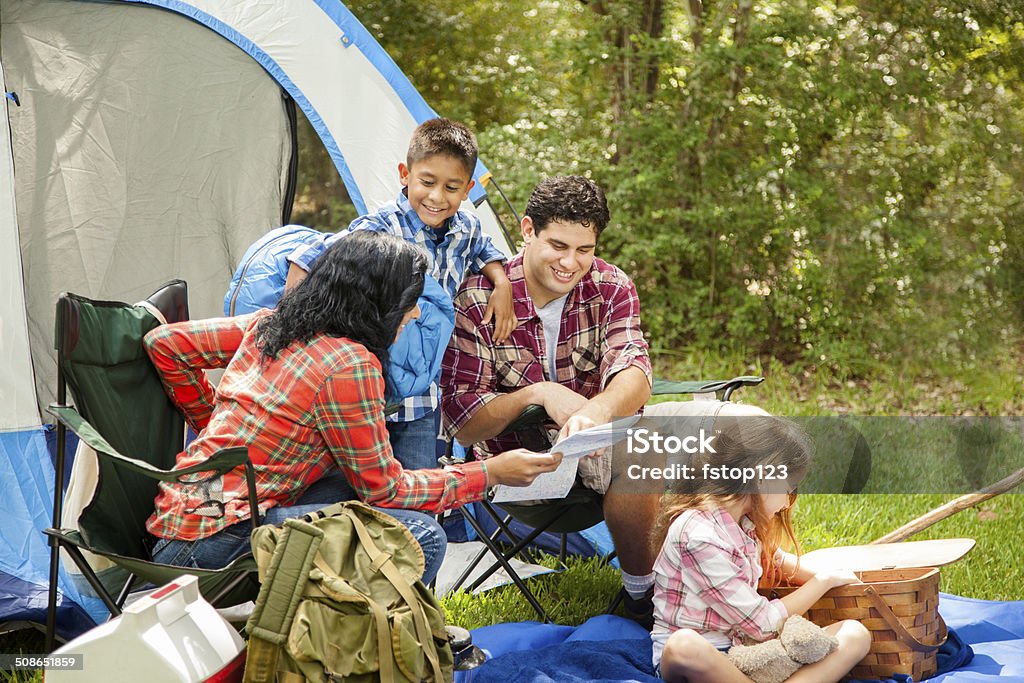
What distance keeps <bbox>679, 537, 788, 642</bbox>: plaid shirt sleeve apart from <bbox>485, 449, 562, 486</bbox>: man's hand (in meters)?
0.33

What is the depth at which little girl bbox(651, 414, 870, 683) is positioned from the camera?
2.18 m

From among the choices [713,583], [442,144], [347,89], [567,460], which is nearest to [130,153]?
[347,89]

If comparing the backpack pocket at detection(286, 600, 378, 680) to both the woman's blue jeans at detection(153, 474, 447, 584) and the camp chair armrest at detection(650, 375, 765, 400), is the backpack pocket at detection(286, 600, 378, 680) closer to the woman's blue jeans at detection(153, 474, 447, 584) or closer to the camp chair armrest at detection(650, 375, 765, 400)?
the woman's blue jeans at detection(153, 474, 447, 584)

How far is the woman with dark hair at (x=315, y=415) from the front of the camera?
6.56 feet

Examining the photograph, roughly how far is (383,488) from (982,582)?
74.8 inches

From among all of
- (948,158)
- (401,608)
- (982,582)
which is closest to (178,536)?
(401,608)

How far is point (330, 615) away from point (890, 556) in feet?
4.78

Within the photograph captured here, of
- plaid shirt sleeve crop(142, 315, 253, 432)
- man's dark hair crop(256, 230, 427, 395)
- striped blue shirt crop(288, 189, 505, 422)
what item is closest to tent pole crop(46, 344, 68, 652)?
plaid shirt sleeve crop(142, 315, 253, 432)

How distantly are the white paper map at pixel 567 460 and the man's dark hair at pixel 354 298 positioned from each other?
431 mm

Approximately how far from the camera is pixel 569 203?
2.61 m

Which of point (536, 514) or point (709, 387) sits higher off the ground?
point (709, 387)

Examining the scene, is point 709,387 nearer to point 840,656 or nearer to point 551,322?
point 551,322

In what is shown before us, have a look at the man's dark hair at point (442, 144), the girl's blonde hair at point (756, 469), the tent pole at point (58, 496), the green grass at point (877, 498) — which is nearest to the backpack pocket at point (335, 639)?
the tent pole at point (58, 496)

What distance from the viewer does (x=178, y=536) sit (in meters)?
2.05
